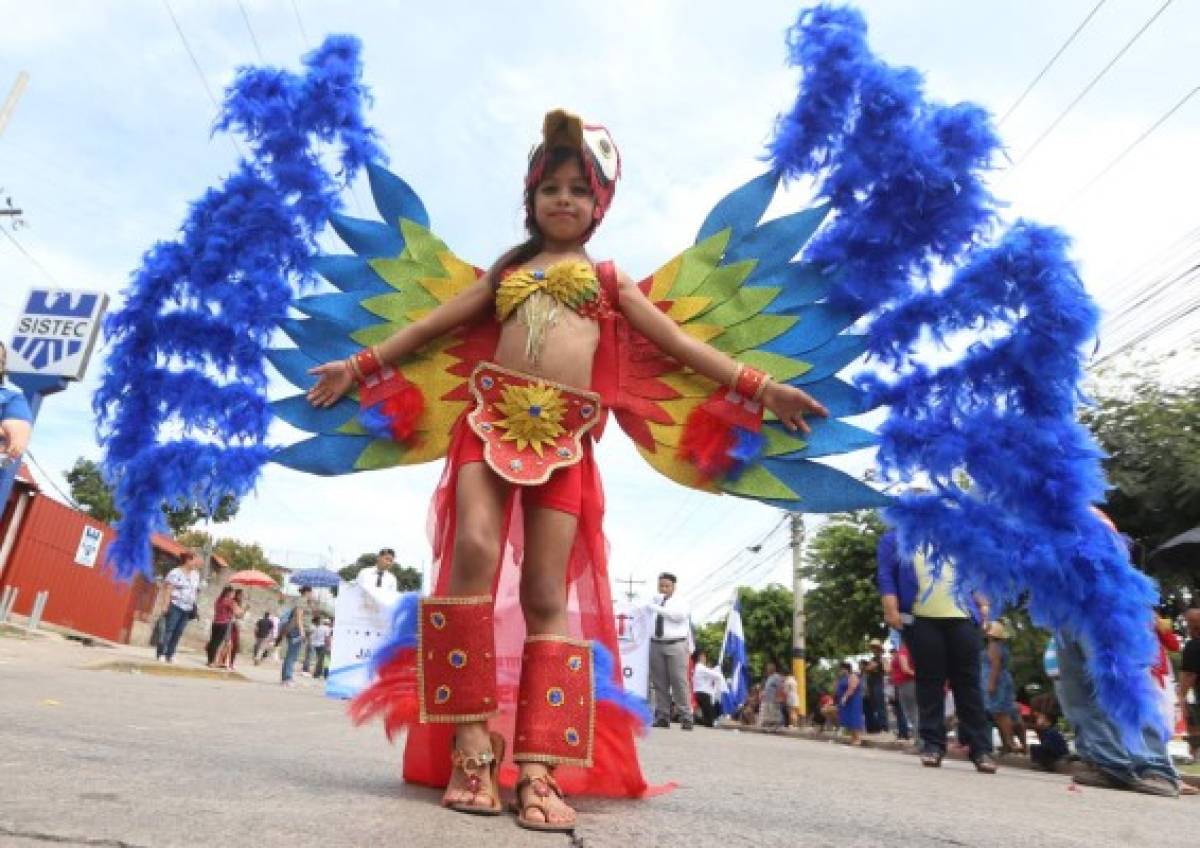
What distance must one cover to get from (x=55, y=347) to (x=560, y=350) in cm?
342

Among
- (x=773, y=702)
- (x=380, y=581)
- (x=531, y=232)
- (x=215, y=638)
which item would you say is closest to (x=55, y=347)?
(x=531, y=232)

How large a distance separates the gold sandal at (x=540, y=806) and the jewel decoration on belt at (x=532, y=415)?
0.81 metres

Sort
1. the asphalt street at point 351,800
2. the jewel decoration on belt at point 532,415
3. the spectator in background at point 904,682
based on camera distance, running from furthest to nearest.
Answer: the spectator in background at point 904,682 → the jewel decoration on belt at point 532,415 → the asphalt street at point 351,800

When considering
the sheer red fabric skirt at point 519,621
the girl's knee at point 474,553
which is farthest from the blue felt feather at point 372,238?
the girl's knee at point 474,553

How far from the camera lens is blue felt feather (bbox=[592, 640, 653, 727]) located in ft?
8.17

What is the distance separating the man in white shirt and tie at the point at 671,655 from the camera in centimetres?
927

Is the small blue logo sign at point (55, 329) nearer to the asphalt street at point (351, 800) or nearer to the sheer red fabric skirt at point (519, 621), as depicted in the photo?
the asphalt street at point (351, 800)

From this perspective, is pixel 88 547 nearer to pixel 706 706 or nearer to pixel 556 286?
pixel 706 706

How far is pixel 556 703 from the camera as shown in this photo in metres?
2.20

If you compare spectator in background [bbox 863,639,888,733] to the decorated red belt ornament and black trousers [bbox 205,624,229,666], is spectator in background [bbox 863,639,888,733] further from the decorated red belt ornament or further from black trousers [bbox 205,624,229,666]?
the decorated red belt ornament

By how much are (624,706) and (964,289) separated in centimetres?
153

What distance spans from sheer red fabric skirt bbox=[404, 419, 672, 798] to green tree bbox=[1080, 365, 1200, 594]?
10.4 meters

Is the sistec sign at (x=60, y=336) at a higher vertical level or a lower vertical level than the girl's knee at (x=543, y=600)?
higher

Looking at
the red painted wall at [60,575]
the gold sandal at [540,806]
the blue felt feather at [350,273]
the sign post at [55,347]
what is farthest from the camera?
the red painted wall at [60,575]
